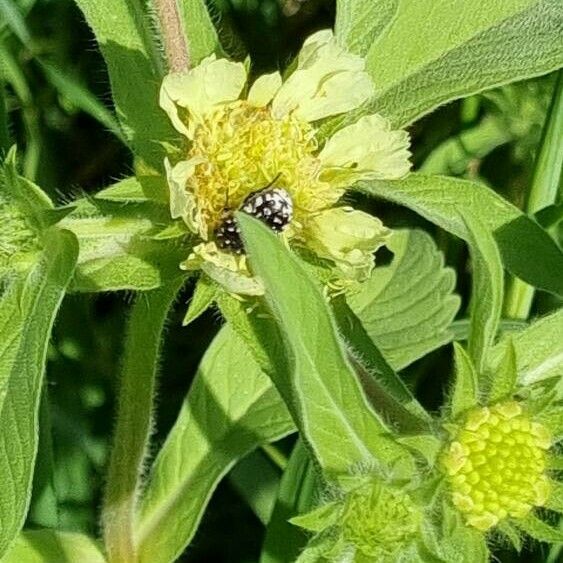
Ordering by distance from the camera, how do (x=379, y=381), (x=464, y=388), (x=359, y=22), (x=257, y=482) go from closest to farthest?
(x=464, y=388) < (x=379, y=381) < (x=359, y=22) < (x=257, y=482)

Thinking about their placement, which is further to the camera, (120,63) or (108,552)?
(108,552)

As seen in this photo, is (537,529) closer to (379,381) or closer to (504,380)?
(504,380)

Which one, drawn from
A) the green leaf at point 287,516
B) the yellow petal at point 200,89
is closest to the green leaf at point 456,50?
the yellow petal at point 200,89

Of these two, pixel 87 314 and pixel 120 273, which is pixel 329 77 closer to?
pixel 120 273

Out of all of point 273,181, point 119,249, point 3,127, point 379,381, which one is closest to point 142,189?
point 119,249

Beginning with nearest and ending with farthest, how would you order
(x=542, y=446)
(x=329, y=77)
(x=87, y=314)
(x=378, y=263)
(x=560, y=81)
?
(x=542, y=446), (x=329, y=77), (x=560, y=81), (x=87, y=314), (x=378, y=263)

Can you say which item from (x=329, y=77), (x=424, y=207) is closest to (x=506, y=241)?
(x=424, y=207)
